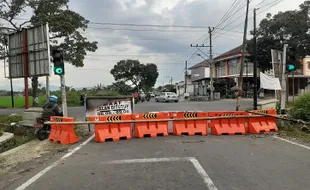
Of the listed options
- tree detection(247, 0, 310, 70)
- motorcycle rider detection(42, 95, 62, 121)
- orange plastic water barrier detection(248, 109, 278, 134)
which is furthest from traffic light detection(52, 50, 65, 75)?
tree detection(247, 0, 310, 70)

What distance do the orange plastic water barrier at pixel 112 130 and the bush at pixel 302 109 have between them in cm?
684

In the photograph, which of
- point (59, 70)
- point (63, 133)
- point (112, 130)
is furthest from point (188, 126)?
point (59, 70)

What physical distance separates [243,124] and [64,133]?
240 inches

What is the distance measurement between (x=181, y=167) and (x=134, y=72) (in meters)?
88.2

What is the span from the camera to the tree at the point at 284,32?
3084 cm

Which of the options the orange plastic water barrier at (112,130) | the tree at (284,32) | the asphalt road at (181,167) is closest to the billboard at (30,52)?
the orange plastic water barrier at (112,130)

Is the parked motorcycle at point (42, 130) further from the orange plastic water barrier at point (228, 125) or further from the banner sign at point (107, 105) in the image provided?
the orange plastic water barrier at point (228, 125)

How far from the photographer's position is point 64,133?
10180 mm

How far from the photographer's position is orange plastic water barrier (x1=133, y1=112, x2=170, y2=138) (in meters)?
11.0

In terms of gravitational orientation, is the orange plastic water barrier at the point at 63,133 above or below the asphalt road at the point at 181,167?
above

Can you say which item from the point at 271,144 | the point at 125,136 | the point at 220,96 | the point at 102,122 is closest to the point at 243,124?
the point at 271,144

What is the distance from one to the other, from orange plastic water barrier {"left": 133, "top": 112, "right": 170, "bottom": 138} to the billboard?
482 cm

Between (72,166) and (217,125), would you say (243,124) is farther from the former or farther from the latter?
(72,166)

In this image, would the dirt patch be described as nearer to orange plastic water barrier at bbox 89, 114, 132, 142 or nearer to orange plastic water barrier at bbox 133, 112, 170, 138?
orange plastic water barrier at bbox 89, 114, 132, 142
